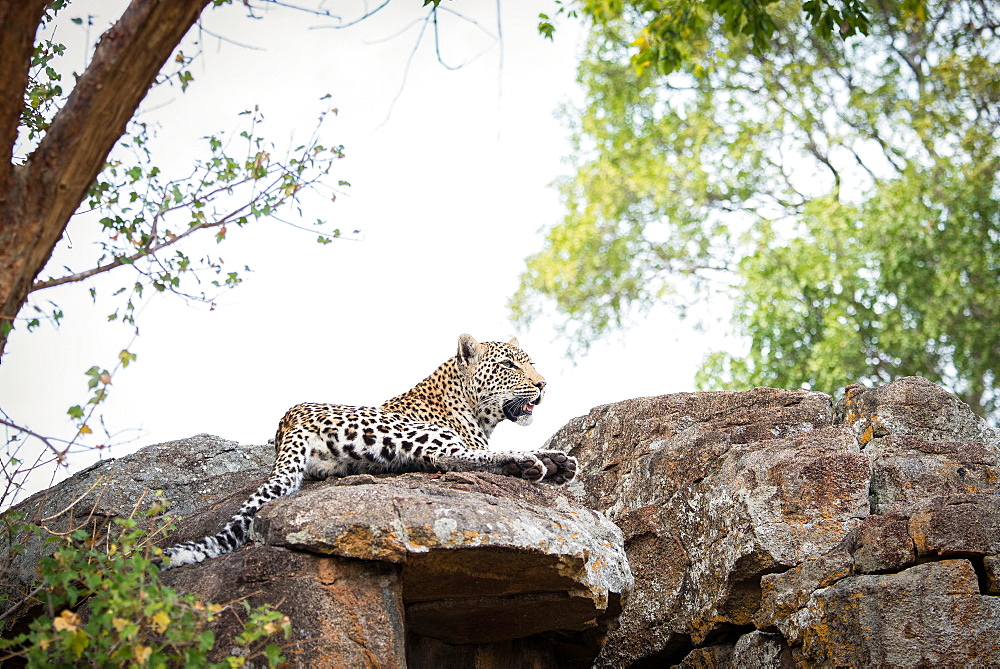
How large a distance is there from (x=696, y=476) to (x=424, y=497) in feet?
11.8

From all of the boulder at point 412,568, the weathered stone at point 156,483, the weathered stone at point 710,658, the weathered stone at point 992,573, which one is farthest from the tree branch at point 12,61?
the weathered stone at point 710,658

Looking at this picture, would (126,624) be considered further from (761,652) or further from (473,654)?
(761,652)

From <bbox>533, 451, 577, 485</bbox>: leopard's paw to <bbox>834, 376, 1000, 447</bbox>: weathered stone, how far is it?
3.06 meters

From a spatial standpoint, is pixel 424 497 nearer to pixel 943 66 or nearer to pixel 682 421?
pixel 682 421

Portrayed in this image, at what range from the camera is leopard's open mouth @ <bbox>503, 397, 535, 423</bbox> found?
1108 cm

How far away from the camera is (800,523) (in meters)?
9.64

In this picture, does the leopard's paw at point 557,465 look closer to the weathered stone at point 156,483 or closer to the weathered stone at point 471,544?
the weathered stone at point 471,544

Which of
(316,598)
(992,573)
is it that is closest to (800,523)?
(992,573)

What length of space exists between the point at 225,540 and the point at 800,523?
4.91 meters

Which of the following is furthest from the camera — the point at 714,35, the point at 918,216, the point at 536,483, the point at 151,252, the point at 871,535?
the point at 714,35

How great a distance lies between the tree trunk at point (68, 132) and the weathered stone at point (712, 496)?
21.5ft

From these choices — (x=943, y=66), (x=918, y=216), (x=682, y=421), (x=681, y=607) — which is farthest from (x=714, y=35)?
(x=681, y=607)

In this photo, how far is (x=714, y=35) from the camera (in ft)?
95.5

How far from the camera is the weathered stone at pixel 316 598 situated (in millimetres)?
7160
